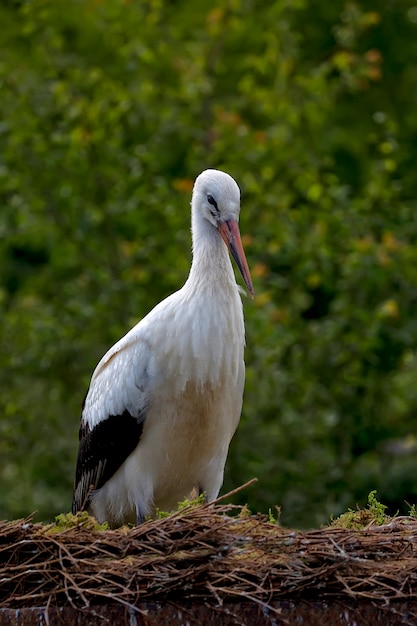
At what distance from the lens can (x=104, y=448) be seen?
6875 millimetres

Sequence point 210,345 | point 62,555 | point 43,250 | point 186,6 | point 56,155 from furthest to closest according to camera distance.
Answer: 1. point 186,6
2. point 43,250
3. point 56,155
4. point 210,345
5. point 62,555

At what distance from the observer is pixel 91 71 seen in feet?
36.4

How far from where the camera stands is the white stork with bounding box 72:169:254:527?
→ 641 cm

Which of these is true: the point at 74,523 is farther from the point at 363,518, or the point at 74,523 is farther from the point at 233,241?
the point at 233,241

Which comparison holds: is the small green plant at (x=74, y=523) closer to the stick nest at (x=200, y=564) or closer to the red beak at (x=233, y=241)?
the stick nest at (x=200, y=564)

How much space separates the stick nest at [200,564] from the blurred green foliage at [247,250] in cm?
479

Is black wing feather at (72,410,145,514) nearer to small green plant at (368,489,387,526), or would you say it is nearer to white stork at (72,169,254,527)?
white stork at (72,169,254,527)

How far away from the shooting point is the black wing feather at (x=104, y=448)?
6.64 meters

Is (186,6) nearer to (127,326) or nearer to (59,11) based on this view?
(59,11)

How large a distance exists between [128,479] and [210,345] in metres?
0.79

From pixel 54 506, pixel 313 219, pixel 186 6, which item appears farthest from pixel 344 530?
pixel 186 6

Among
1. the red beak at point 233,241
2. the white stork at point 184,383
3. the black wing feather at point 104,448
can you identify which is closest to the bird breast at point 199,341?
the white stork at point 184,383

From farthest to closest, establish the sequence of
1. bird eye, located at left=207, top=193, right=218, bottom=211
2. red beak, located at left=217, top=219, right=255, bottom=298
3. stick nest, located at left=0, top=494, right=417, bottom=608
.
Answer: bird eye, located at left=207, top=193, right=218, bottom=211, red beak, located at left=217, top=219, right=255, bottom=298, stick nest, located at left=0, top=494, right=417, bottom=608

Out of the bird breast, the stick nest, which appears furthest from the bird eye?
the stick nest
